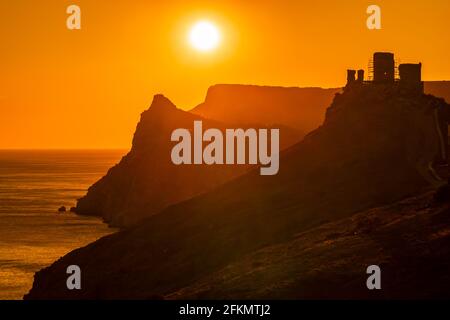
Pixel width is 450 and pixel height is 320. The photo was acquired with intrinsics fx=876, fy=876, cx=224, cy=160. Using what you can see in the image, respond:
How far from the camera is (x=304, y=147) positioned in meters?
88.0

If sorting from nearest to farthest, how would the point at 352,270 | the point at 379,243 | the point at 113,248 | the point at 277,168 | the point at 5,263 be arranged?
the point at 352,270 < the point at 379,243 < the point at 113,248 < the point at 277,168 < the point at 5,263

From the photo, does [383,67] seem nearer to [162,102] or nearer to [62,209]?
[162,102]

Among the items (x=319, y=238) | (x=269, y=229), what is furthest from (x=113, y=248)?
(x=319, y=238)

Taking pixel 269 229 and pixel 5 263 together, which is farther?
pixel 5 263

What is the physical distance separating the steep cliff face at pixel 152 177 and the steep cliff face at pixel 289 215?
79132 millimetres

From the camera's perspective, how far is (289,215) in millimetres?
71812

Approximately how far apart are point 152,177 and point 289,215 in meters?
101

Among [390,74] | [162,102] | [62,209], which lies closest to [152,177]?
[162,102]

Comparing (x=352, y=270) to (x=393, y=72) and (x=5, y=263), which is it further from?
(x=5, y=263)

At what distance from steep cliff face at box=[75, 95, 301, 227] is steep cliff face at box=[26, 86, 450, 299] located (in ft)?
260

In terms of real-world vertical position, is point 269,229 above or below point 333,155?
below

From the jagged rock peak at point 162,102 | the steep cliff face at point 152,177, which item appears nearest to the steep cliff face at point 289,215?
the steep cliff face at point 152,177
